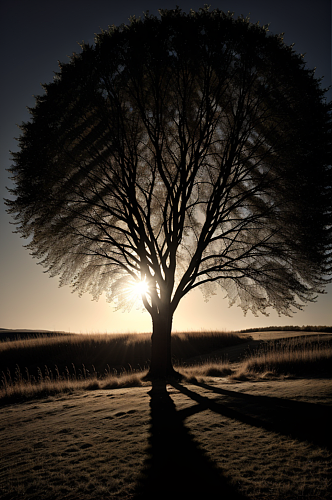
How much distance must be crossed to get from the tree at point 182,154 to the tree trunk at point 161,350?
4 cm

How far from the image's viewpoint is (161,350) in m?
9.71

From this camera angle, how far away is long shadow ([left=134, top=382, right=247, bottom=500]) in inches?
95.3

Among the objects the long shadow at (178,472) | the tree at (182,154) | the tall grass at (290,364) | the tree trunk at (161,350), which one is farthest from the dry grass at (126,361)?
the long shadow at (178,472)

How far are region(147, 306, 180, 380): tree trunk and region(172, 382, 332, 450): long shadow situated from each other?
412cm

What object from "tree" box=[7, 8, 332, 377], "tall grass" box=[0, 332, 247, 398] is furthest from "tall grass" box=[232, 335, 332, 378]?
"tall grass" box=[0, 332, 247, 398]

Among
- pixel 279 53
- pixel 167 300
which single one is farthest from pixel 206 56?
pixel 167 300

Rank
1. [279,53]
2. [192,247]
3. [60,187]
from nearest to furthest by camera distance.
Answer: [279,53]
[60,187]
[192,247]

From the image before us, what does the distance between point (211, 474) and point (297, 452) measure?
91 cm

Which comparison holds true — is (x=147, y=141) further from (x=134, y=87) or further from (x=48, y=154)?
(x=48, y=154)

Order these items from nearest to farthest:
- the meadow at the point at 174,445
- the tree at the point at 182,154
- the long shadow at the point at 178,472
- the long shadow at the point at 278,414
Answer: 1. the long shadow at the point at 178,472
2. the meadow at the point at 174,445
3. the long shadow at the point at 278,414
4. the tree at the point at 182,154

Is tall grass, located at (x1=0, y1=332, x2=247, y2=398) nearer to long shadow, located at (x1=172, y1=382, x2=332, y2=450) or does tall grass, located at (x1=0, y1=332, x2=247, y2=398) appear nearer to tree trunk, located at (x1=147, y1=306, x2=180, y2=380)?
tree trunk, located at (x1=147, y1=306, x2=180, y2=380)

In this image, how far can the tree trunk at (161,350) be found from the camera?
31.3ft

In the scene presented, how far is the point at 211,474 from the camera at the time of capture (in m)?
2.67

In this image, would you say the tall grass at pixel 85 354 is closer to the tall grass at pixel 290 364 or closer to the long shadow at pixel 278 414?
the tall grass at pixel 290 364
